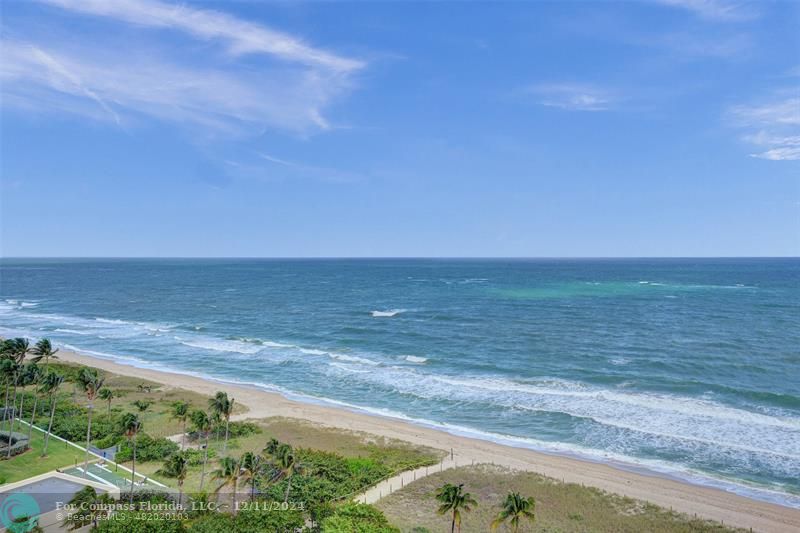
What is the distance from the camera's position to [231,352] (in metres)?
86.8

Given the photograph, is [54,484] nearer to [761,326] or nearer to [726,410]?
[726,410]

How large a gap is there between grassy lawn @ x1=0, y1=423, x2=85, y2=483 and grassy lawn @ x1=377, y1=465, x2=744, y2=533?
26289mm

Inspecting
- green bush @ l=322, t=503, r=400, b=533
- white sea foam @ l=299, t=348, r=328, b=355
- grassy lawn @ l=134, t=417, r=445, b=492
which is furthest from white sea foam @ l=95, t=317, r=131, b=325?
green bush @ l=322, t=503, r=400, b=533

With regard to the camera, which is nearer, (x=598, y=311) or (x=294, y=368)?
(x=294, y=368)

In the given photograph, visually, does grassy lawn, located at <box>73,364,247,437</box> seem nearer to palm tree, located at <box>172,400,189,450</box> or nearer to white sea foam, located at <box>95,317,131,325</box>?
palm tree, located at <box>172,400,189,450</box>

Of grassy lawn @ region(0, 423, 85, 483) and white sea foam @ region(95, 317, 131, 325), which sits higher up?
grassy lawn @ region(0, 423, 85, 483)

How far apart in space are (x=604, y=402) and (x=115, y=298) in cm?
16000

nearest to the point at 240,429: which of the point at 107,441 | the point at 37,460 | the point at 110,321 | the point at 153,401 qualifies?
the point at 107,441

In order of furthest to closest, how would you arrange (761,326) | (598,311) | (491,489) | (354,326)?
(598,311) → (354,326) → (761,326) → (491,489)

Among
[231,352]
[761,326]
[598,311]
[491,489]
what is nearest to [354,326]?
[231,352]

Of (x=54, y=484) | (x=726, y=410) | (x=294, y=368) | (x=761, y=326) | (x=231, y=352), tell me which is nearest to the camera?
(x=54, y=484)

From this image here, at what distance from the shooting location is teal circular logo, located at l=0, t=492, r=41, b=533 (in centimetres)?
2730

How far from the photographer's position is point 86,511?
2791cm

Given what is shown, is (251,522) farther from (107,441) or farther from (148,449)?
(107,441)
